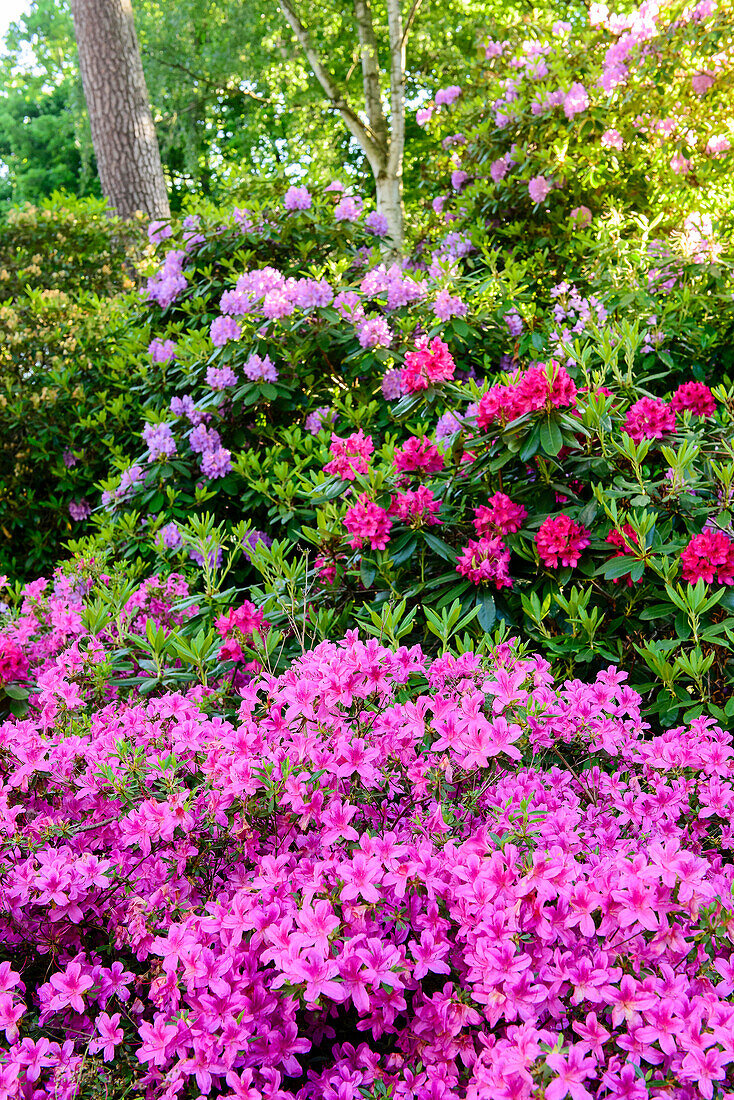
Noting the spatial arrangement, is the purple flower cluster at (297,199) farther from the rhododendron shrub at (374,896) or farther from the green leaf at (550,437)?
the rhododendron shrub at (374,896)

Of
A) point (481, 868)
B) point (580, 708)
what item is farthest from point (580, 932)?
point (580, 708)

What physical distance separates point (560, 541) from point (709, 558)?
378 mm

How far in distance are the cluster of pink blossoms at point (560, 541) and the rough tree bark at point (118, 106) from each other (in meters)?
7.26

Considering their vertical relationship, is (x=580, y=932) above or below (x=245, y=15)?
below

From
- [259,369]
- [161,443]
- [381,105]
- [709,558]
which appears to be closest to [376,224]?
[259,369]

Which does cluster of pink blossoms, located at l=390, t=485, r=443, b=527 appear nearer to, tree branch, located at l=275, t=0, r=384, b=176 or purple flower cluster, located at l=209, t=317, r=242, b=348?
purple flower cluster, located at l=209, t=317, r=242, b=348

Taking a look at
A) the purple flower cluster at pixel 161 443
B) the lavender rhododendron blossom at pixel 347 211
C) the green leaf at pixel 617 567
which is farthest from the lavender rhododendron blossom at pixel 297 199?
the green leaf at pixel 617 567

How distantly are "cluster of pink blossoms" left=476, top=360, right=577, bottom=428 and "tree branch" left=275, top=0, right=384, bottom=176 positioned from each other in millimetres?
6632

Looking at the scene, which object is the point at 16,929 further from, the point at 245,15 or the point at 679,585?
the point at 245,15

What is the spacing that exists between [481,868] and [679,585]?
1111mm

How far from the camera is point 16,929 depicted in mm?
1519

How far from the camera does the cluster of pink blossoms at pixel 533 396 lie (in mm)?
2184

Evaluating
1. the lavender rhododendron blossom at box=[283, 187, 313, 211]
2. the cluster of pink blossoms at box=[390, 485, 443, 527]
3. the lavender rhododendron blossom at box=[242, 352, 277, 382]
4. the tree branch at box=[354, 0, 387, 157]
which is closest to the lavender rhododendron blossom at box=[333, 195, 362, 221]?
the lavender rhododendron blossom at box=[283, 187, 313, 211]

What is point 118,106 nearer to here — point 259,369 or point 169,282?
point 169,282
